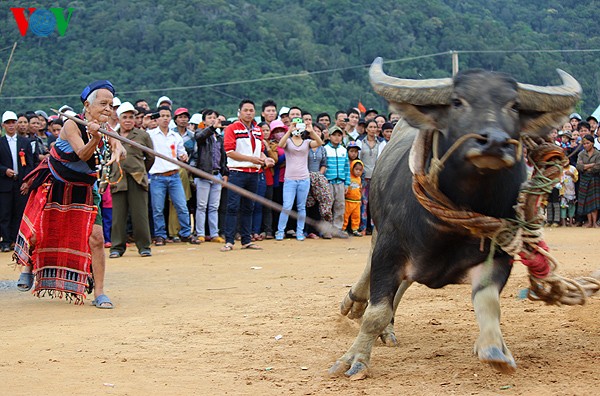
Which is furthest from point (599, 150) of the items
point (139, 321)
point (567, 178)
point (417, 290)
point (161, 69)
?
point (161, 69)

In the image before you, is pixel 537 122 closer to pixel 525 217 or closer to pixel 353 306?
pixel 525 217

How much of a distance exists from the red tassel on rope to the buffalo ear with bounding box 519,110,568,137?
2.17 ft

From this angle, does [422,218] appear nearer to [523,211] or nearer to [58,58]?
[523,211]

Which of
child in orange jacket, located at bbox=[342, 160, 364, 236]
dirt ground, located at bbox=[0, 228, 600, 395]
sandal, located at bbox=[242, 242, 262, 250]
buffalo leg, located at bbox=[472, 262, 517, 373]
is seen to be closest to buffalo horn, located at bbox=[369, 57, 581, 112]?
buffalo leg, located at bbox=[472, 262, 517, 373]

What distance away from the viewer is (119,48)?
33312 mm

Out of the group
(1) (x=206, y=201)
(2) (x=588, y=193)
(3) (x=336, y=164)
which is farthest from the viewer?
(2) (x=588, y=193)

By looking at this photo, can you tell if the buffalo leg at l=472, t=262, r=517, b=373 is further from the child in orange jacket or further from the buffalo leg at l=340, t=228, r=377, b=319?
the child in orange jacket

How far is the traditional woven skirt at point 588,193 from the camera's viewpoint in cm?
1714

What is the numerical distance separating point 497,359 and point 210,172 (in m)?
9.14

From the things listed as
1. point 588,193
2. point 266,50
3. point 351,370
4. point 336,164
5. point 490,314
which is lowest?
point 588,193

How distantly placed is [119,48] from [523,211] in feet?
97.3

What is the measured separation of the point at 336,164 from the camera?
14.6 meters

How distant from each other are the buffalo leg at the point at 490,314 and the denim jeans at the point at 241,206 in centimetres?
745

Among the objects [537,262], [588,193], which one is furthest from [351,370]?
[588,193]
